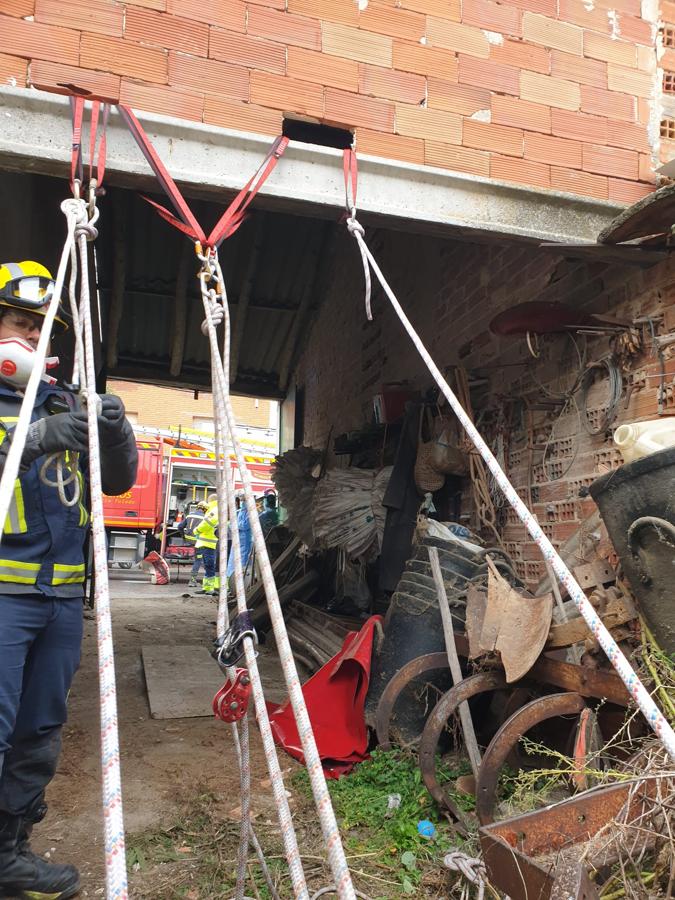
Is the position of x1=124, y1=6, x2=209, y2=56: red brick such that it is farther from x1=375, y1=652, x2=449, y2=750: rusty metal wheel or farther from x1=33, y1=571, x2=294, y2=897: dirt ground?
x1=33, y1=571, x2=294, y2=897: dirt ground

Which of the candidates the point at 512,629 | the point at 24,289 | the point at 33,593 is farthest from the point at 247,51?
the point at 512,629

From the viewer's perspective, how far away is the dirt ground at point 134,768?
2.71 m

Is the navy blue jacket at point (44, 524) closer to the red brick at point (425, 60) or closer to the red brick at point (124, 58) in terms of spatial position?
the red brick at point (124, 58)

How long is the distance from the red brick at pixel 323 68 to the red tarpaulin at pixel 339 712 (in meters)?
2.96

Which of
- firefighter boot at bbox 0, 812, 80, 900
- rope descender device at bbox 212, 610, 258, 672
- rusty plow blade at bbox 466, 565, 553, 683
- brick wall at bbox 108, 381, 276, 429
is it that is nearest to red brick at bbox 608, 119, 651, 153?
rusty plow blade at bbox 466, 565, 553, 683

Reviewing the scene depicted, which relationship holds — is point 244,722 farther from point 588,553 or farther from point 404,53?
point 404,53

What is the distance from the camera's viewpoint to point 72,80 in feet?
8.59

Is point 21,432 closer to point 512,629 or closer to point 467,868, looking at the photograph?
point 467,868

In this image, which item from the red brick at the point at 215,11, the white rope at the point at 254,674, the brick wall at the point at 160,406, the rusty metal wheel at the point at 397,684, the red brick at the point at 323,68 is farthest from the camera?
the brick wall at the point at 160,406

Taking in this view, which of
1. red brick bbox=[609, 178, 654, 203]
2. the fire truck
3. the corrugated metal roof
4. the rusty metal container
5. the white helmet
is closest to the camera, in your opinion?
the white helmet

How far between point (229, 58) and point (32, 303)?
5.09ft

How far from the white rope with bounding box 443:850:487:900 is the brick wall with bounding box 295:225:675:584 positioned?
1879 mm

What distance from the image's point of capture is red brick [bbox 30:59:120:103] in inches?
101

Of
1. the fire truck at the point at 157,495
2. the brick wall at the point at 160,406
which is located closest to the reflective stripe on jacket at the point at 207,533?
the fire truck at the point at 157,495
